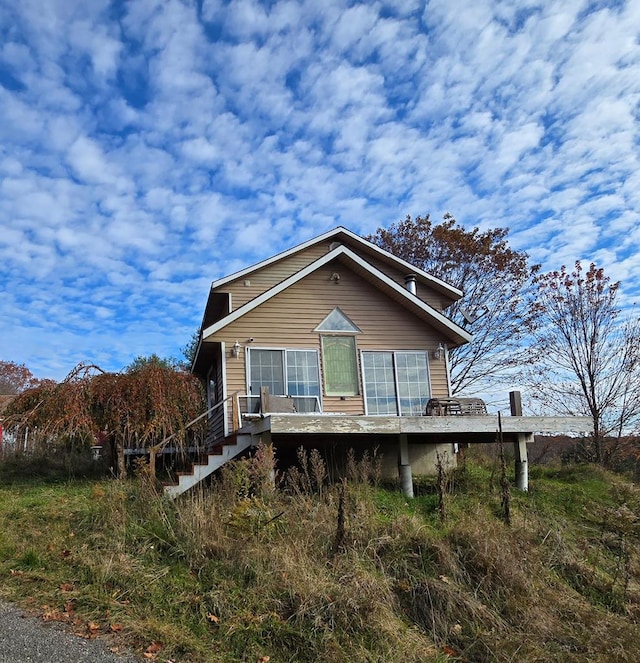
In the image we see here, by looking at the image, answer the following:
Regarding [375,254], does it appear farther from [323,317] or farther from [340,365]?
[340,365]

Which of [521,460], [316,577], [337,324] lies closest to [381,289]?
[337,324]

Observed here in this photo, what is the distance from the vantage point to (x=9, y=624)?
18.1 feet

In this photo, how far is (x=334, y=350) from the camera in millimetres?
13562

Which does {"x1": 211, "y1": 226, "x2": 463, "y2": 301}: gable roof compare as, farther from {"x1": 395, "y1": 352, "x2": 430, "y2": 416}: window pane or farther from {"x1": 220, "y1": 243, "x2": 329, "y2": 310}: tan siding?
{"x1": 395, "y1": 352, "x2": 430, "y2": 416}: window pane

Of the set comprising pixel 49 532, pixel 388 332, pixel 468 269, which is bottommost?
pixel 49 532

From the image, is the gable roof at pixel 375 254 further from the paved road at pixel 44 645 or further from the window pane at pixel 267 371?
the paved road at pixel 44 645

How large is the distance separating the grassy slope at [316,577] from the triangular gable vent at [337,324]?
193 inches

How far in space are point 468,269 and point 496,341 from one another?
3093mm

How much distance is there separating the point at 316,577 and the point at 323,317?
25.5 ft

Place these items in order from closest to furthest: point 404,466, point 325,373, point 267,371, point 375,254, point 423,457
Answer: point 404,466, point 267,371, point 325,373, point 423,457, point 375,254

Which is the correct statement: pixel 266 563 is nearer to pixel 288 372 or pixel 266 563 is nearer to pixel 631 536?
pixel 631 536

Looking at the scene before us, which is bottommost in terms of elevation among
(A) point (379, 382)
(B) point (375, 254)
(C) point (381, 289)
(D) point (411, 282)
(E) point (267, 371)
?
(A) point (379, 382)

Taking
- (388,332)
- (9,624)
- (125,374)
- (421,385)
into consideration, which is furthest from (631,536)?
(125,374)

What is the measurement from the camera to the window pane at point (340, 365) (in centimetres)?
1338
